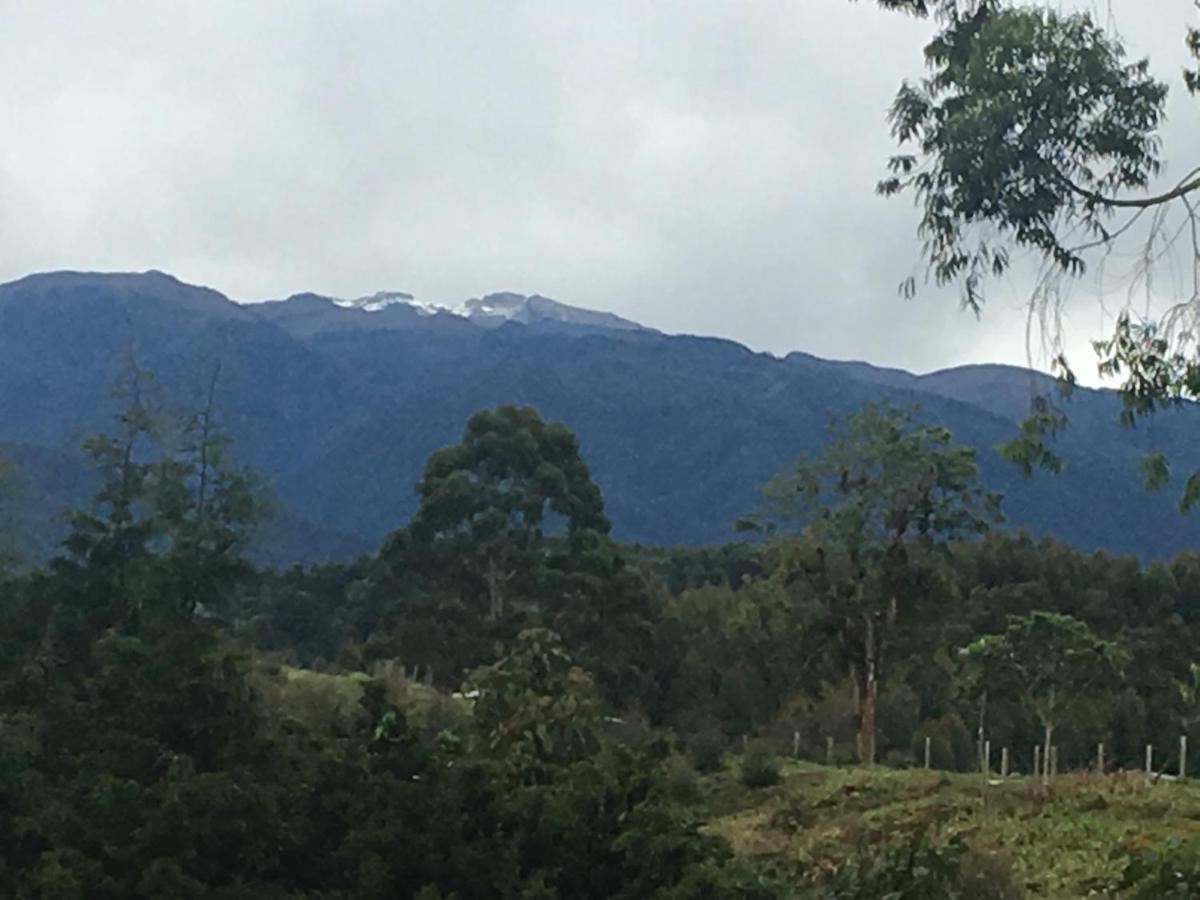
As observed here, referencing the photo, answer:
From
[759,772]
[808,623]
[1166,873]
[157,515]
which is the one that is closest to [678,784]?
[157,515]

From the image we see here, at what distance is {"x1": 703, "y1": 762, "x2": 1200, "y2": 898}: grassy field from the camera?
1551 cm

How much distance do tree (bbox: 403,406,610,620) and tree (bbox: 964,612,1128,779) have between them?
1898 centimetres

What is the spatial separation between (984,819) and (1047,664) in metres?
2.57

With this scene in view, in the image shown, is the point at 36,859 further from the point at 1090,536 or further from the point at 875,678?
the point at 1090,536

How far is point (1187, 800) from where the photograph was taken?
61.8 feet

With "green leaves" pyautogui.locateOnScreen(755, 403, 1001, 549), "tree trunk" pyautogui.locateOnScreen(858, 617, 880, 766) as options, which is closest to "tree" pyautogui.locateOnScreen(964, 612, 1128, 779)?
"green leaves" pyautogui.locateOnScreen(755, 403, 1001, 549)

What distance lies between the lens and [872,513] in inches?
1162

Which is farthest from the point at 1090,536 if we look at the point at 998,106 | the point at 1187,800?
the point at 998,106

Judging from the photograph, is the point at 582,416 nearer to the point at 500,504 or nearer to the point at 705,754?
the point at 500,504

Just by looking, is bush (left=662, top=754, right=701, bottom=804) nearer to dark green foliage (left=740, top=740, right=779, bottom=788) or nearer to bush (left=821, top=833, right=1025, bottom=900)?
bush (left=821, top=833, right=1025, bottom=900)

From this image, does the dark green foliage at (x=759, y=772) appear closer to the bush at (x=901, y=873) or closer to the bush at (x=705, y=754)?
the bush at (x=705, y=754)

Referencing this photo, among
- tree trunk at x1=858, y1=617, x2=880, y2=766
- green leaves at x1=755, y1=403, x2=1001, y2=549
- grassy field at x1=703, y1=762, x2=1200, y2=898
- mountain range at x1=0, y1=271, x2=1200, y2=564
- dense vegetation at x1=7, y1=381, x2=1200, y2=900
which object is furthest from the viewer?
mountain range at x1=0, y1=271, x2=1200, y2=564

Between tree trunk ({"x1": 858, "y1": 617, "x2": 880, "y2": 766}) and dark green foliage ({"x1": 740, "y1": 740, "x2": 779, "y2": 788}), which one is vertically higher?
tree trunk ({"x1": 858, "y1": 617, "x2": 880, "y2": 766})

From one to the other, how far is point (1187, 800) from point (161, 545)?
12718 millimetres
